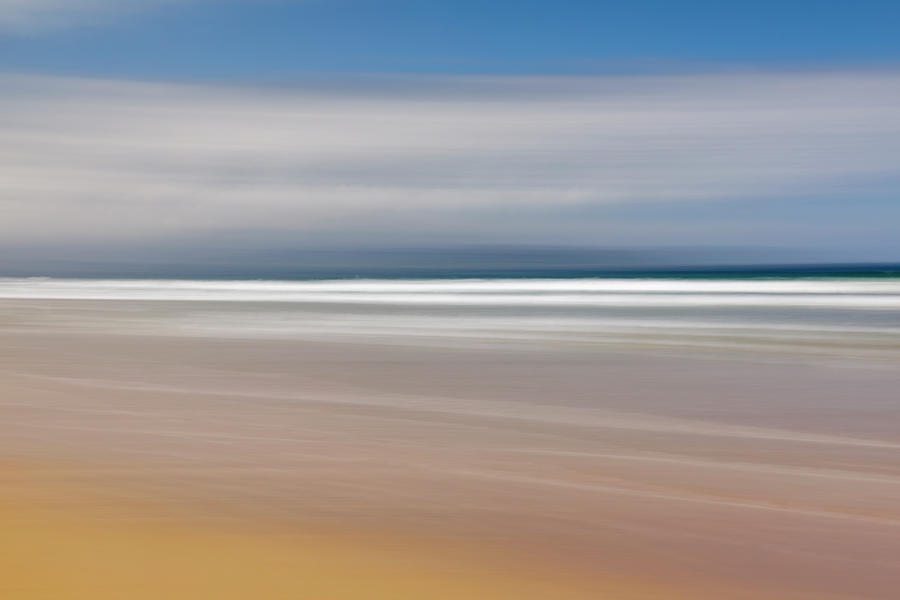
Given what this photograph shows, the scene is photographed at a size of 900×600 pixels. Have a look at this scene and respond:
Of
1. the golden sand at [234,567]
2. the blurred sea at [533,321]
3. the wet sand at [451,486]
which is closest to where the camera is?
the golden sand at [234,567]

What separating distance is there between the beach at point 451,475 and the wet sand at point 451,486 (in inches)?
0.5

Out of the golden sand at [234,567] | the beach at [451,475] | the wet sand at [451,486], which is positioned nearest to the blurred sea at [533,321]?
the beach at [451,475]

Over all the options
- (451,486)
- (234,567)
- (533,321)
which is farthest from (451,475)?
(533,321)

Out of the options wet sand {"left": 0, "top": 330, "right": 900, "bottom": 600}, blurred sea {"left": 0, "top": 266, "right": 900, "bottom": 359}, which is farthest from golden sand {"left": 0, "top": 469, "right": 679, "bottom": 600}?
blurred sea {"left": 0, "top": 266, "right": 900, "bottom": 359}

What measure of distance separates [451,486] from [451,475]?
0.17 m

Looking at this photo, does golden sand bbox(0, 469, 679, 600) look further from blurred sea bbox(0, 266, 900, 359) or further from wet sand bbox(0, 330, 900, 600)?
blurred sea bbox(0, 266, 900, 359)

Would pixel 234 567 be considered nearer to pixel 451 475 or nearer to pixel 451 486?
pixel 451 486

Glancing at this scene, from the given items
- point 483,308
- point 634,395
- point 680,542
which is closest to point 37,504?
point 680,542

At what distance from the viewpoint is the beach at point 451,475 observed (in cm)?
218

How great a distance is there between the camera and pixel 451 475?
3254 mm

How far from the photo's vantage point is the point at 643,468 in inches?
133

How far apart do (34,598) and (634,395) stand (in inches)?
149

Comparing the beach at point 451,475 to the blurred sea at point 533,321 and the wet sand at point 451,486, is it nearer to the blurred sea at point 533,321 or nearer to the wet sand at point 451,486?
the wet sand at point 451,486

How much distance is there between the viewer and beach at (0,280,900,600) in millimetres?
2184
